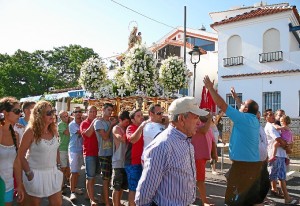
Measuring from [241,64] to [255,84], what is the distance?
161 centimetres

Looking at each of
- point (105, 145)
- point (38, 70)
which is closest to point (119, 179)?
point (105, 145)

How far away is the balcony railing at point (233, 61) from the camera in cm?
2020

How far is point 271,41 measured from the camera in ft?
62.8

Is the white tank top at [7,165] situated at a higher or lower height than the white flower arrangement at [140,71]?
lower

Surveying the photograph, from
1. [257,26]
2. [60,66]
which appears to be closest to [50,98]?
[257,26]

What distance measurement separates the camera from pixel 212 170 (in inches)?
408

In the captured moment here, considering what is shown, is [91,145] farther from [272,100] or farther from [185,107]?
[272,100]

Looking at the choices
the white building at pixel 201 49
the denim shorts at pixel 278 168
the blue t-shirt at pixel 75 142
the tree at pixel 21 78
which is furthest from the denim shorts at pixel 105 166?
the tree at pixel 21 78

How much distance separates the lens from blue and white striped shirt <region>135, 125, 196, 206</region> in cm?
262

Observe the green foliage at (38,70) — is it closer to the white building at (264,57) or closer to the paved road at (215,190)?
the white building at (264,57)

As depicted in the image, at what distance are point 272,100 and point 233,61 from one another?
3602mm

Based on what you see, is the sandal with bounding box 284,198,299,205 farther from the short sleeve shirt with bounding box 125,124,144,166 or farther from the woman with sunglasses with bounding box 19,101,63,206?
the woman with sunglasses with bounding box 19,101,63,206

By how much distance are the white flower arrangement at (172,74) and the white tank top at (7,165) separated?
505cm

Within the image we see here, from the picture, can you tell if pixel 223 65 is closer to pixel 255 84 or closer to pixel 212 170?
pixel 255 84
